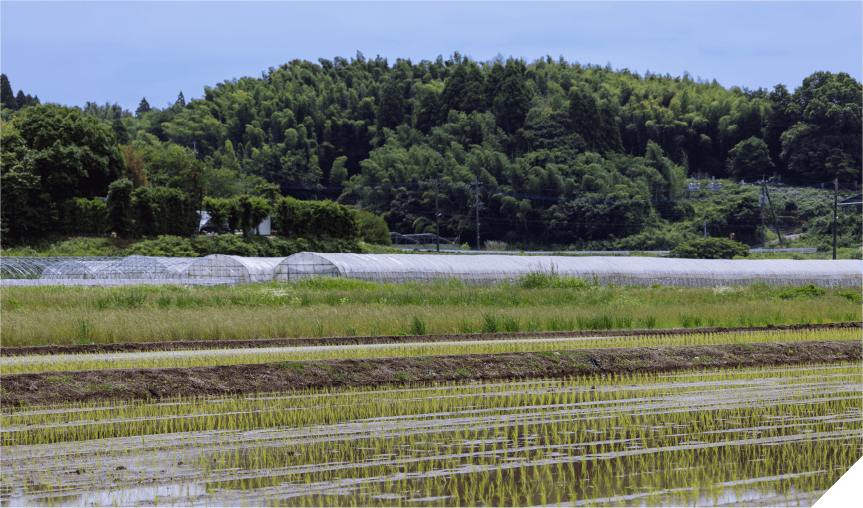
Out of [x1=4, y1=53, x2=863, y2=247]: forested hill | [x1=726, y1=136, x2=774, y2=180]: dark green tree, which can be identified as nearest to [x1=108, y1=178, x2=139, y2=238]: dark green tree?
[x1=4, y1=53, x2=863, y2=247]: forested hill

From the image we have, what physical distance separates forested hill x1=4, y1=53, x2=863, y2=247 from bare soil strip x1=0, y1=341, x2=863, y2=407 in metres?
60.6

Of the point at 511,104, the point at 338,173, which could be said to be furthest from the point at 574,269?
the point at 511,104

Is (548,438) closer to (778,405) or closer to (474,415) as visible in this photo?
(474,415)

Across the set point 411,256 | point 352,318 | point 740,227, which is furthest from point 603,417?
point 740,227

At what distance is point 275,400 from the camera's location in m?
9.77

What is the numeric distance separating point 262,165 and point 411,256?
80940 millimetres

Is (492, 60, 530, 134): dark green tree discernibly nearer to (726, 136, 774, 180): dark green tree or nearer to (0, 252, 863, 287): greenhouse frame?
(726, 136, 774, 180): dark green tree

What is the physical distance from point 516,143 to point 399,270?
9128 centimetres

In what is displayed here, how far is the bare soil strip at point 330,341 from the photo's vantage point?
1413 cm

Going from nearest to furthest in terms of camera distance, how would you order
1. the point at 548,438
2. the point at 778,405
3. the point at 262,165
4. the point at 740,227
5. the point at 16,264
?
the point at 548,438 < the point at 778,405 < the point at 16,264 < the point at 740,227 < the point at 262,165

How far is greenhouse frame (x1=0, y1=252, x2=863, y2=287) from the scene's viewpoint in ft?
102

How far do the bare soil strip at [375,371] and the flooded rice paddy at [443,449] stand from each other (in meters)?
0.47

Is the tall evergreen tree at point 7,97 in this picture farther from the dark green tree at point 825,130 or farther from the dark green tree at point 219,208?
the dark green tree at point 825,130

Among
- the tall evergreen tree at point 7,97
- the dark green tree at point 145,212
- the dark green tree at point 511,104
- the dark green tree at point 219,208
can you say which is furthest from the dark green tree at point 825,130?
the tall evergreen tree at point 7,97
